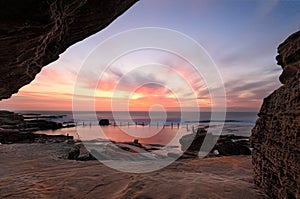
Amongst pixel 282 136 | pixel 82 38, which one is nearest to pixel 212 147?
pixel 282 136

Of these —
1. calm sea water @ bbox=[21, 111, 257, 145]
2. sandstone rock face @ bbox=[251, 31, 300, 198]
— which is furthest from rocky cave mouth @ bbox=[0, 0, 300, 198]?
calm sea water @ bbox=[21, 111, 257, 145]

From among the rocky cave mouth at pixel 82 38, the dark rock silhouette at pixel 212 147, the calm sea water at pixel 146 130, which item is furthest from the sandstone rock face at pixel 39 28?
the calm sea water at pixel 146 130

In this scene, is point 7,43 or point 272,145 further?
point 272,145

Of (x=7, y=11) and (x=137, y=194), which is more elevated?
(x=7, y=11)

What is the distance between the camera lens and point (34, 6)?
8.50 feet

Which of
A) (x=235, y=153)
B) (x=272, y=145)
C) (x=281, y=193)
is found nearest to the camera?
(x=281, y=193)

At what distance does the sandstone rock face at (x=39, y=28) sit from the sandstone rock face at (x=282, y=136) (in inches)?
138

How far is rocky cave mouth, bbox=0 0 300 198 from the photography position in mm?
2879

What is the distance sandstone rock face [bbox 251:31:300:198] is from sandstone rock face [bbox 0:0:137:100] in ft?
11.5

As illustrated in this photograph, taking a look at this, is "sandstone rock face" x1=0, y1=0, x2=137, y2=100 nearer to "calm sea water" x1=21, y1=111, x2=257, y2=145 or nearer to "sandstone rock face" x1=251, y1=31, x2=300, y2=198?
"sandstone rock face" x1=251, y1=31, x2=300, y2=198

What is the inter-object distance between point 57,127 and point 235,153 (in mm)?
42174

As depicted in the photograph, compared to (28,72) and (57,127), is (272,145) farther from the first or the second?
(57,127)

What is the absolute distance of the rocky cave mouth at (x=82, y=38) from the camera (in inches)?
113

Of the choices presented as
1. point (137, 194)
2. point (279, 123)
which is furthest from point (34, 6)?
point (279, 123)
